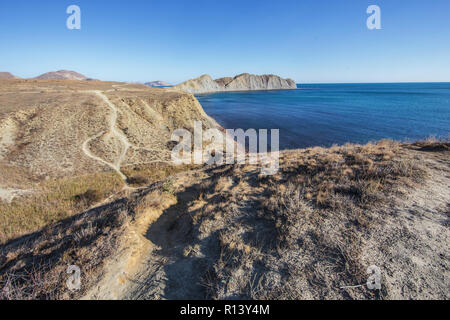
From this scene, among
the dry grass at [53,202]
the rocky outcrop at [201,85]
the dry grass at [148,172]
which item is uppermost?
the rocky outcrop at [201,85]

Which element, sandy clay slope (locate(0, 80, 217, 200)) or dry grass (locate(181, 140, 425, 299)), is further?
sandy clay slope (locate(0, 80, 217, 200))

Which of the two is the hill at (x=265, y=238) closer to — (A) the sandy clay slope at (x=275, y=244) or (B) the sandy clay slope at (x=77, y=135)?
(A) the sandy clay slope at (x=275, y=244)

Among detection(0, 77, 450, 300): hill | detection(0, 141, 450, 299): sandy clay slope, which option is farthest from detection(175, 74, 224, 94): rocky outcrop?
detection(0, 141, 450, 299): sandy clay slope

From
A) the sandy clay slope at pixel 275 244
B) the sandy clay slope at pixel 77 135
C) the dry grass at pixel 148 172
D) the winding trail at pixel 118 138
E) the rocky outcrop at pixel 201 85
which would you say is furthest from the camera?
the rocky outcrop at pixel 201 85

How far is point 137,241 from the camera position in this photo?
5.73 meters

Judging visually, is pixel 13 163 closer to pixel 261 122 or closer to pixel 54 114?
pixel 54 114

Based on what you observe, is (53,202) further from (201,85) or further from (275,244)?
(201,85)

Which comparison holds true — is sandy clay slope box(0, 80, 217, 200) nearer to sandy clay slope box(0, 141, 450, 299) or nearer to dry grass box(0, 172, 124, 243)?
dry grass box(0, 172, 124, 243)

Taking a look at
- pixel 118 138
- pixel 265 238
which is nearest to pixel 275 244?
pixel 265 238

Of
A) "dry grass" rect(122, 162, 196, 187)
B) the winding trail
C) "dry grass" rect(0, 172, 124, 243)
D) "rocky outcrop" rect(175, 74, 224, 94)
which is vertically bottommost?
"dry grass" rect(0, 172, 124, 243)

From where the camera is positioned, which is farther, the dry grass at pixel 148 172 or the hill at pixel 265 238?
the dry grass at pixel 148 172

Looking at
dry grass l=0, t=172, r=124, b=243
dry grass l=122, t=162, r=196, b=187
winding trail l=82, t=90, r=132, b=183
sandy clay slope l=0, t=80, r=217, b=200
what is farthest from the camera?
winding trail l=82, t=90, r=132, b=183

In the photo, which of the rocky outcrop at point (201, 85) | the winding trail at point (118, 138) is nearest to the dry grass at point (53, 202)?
the winding trail at point (118, 138)

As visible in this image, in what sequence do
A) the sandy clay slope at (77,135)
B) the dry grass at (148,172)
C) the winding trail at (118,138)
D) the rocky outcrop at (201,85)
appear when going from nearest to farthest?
the dry grass at (148,172)
the sandy clay slope at (77,135)
the winding trail at (118,138)
the rocky outcrop at (201,85)
